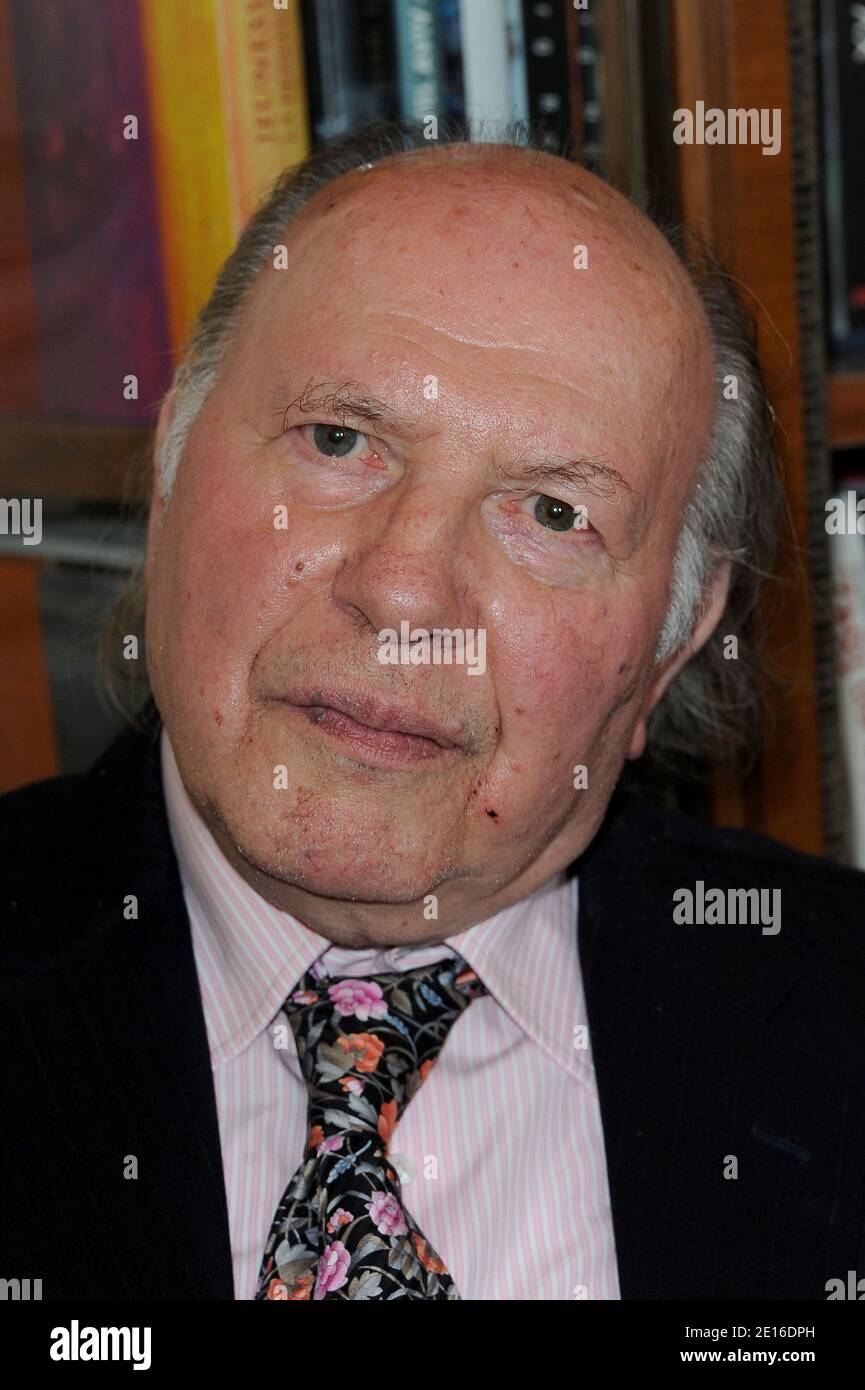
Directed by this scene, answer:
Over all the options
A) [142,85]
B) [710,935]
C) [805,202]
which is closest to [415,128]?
[142,85]

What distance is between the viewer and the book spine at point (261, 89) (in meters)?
1.50

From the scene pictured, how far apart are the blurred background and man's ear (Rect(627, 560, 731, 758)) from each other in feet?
0.61

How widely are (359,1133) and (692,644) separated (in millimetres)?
575

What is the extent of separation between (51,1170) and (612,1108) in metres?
0.45

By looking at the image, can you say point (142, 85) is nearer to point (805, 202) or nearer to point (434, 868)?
point (805, 202)

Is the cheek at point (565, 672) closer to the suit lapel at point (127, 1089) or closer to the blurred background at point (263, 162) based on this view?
the suit lapel at point (127, 1089)

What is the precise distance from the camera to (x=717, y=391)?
1451mm

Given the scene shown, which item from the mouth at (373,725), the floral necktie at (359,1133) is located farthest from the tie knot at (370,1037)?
the mouth at (373,725)

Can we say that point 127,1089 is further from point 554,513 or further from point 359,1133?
point 554,513

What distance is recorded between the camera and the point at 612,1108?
1.33m

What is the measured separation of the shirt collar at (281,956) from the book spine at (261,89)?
0.57 m

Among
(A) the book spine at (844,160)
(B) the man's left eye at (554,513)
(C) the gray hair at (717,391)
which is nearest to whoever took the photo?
(B) the man's left eye at (554,513)

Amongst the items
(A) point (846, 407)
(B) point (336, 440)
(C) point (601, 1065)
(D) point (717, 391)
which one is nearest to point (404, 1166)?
(C) point (601, 1065)

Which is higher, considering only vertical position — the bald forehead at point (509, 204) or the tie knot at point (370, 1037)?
the bald forehead at point (509, 204)
